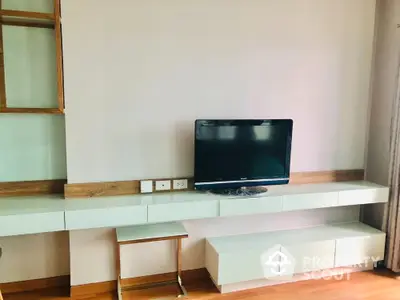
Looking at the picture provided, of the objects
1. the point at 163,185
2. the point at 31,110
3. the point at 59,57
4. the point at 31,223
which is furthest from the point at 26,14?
the point at 163,185

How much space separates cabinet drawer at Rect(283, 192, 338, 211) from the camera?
2.91 meters

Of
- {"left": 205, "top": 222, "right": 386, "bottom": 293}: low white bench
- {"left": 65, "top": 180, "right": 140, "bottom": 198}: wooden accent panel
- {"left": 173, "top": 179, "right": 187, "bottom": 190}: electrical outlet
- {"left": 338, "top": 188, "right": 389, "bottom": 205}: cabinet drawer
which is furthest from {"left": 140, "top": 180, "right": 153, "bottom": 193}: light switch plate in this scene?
{"left": 338, "top": 188, "right": 389, "bottom": 205}: cabinet drawer

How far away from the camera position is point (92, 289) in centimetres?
280

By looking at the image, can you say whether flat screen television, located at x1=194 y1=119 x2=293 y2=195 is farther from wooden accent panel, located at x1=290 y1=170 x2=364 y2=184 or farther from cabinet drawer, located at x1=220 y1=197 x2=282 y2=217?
wooden accent panel, located at x1=290 y1=170 x2=364 y2=184

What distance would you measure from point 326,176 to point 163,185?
5.22ft

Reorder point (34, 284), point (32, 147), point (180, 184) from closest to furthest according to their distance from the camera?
point (32, 147) → point (34, 284) → point (180, 184)

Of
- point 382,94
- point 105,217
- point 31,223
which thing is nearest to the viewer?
point 31,223

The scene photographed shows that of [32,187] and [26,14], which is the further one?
[32,187]

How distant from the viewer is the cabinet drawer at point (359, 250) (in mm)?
3117

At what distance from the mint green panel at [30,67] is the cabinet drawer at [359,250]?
2.67m

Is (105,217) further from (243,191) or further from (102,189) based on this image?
(243,191)

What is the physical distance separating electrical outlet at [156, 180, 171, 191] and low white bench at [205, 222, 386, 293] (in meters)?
0.59

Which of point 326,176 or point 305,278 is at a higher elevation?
point 326,176
